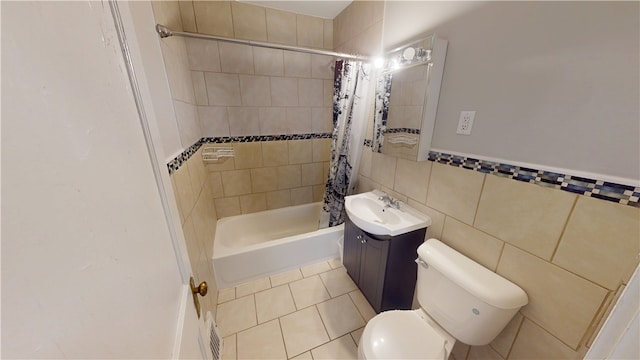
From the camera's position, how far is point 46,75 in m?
0.24

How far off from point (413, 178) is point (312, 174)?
4.41 feet

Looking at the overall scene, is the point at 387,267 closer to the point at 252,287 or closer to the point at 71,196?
the point at 252,287

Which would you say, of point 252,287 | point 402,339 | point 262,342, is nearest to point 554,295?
point 402,339

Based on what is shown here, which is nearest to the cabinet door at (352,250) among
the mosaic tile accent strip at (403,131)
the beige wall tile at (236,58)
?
the mosaic tile accent strip at (403,131)

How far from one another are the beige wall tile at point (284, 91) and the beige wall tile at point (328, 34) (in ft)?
1.69

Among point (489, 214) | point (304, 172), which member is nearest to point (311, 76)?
point (304, 172)

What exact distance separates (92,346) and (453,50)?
1.53 meters

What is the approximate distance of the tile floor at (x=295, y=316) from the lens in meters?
1.36

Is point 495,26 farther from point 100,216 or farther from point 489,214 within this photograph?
point 100,216

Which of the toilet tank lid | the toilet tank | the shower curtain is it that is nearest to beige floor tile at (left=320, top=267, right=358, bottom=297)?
the shower curtain

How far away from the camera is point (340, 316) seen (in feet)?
5.16

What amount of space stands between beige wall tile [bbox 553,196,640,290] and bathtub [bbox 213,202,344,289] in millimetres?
1534

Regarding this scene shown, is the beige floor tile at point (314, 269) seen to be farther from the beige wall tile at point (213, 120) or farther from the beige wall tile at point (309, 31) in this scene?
the beige wall tile at point (309, 31)

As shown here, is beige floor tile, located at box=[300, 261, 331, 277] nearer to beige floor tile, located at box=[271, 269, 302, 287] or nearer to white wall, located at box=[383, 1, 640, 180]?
beige floor tile, located at box=[271, 269, 302, 287]
